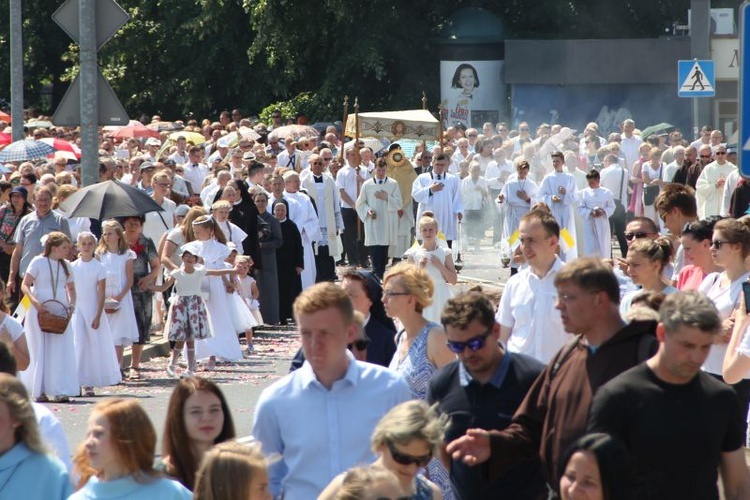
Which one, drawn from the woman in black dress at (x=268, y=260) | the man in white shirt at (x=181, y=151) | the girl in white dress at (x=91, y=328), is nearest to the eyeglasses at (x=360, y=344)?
the girl in white dress at (x=91, y=328)

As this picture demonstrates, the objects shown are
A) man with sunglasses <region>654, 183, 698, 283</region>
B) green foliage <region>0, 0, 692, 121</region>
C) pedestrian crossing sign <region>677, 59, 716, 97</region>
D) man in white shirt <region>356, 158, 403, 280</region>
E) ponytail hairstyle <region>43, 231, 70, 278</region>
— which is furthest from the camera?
green foliage <region>0, 0, 692, 121</region>

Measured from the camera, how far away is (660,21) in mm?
48812

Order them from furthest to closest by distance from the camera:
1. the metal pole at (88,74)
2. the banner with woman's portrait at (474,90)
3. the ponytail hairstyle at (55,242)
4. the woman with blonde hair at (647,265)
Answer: the banner with woman's portrait at (474,90) → the metal pole at (88,74) → the ponytail hairstyle at (55,242) → the woman with blonde hair at (647,265)

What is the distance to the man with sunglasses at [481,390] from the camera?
20.6 ft

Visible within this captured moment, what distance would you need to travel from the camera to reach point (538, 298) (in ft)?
28.9

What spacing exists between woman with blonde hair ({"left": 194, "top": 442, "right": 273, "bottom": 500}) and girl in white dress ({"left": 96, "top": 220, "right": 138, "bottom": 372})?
9875 millimetres

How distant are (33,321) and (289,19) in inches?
1281

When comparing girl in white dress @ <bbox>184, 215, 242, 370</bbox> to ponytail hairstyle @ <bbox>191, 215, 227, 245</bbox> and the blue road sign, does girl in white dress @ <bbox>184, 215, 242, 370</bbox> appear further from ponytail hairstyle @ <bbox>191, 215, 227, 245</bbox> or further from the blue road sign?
the blue road sign

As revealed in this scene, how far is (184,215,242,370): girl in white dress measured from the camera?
1608 centimetres

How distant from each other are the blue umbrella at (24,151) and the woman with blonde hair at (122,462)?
21.2 metres

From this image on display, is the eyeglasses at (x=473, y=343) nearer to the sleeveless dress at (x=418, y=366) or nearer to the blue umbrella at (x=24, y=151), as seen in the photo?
the sleeveless dress at (x=418, y=366)

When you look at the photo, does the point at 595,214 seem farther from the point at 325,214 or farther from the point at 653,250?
the point at 653,250

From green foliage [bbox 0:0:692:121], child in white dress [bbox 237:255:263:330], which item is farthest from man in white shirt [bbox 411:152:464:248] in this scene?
green foliage [bbox 0:0:692:121]

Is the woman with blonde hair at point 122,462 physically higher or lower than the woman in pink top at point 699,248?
lower
